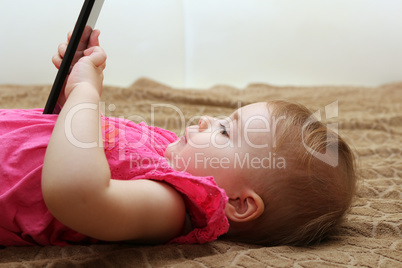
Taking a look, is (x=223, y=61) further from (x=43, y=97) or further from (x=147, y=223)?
(x=147, y=223)

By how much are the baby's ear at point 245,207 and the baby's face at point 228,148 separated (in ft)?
0.09

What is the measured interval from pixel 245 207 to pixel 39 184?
36 centimetres

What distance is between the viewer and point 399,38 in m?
2.49

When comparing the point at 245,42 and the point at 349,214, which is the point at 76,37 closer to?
the point at 349,214

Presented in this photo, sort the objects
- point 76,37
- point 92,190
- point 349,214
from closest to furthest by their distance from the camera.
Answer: point 92,190 < point 76,37 < point 349,214

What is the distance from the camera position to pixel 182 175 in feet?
2.36

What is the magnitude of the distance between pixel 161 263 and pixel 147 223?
6cm

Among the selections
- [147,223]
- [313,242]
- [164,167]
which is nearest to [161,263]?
[147,223]

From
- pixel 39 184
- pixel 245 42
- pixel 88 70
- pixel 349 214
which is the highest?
pixel 245 42

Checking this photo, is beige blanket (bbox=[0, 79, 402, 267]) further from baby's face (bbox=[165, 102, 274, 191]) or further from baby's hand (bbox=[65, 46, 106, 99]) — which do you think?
baby's hand (bbox=[65, 46, 106, 99])

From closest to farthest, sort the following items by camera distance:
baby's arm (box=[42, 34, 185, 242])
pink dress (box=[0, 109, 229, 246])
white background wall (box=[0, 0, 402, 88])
→ baby's arm (box=[42, 34, 185, 242])
pink dress (box=[0, 109, 229, 246])
white background wall (box=[0, 0, 402, 88])

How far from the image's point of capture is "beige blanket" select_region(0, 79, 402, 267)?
66 cm

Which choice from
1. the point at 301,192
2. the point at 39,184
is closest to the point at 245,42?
the point at 301,192
